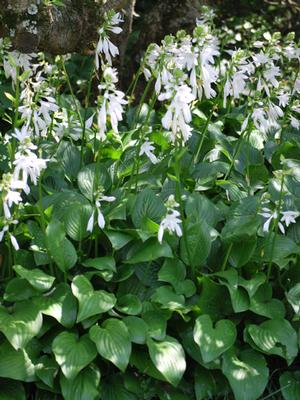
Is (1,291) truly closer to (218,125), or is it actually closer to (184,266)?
(184,266)

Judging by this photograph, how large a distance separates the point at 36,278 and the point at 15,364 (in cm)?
44

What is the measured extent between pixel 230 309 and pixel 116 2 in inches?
101

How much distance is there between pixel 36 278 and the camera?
396 cm

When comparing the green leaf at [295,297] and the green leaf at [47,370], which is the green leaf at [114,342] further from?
the green leaf at [295,297]

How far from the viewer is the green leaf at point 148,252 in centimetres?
418

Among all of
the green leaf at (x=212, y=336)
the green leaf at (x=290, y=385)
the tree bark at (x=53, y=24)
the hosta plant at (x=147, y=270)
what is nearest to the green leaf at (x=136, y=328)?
the hosta plant at (x=147, y=270)

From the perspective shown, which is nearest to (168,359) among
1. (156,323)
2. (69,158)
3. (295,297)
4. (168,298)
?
(156,323)

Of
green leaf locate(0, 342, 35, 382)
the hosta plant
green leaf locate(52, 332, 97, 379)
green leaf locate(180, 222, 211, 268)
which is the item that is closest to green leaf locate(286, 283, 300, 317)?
the hosta plant

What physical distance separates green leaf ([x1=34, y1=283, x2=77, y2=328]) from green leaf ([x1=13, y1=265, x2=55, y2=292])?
0.26 feet

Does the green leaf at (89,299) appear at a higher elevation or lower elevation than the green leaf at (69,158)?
lower

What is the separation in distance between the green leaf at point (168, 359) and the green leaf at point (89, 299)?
289 millimetres

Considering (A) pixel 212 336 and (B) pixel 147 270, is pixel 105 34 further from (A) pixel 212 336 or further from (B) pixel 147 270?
(A) pixel 212 336

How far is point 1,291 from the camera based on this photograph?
13.9 ft

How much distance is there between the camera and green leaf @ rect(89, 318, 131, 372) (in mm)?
3809
